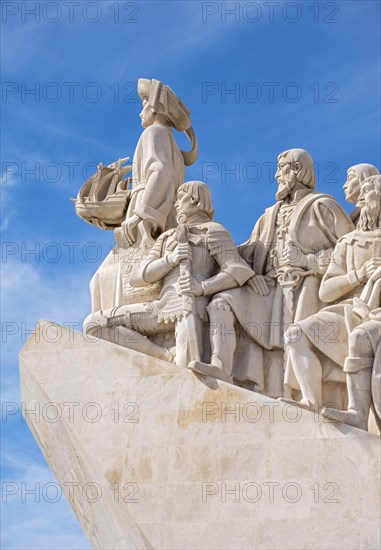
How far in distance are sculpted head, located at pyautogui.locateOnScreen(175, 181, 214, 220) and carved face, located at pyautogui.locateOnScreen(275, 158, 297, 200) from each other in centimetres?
70

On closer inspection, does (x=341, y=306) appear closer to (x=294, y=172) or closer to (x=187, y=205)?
(x=294, y=172)

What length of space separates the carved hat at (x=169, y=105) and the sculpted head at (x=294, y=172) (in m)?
1.64

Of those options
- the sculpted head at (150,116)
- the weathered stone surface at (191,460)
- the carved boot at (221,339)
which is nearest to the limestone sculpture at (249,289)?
the carved boot at (221,339)

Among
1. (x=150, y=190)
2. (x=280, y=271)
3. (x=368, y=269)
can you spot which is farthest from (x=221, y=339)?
(x=150, y=190)

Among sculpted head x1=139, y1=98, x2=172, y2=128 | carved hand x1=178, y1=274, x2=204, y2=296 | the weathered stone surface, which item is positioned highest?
sculpted head x1=139, y1=98, x2=172, y2=128

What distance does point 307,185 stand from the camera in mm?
13703

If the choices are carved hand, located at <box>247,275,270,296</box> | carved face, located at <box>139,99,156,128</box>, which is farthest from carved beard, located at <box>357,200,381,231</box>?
carved face, located at <box>139,99,156,128</box>

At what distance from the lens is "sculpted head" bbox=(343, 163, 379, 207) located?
13.3 meters

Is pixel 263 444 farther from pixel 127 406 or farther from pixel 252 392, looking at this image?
pixel 127 406

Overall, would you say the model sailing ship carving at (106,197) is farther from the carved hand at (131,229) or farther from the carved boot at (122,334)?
the carved boot at (122,334)

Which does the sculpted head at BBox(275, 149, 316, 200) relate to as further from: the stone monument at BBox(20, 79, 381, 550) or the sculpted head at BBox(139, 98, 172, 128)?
the sculpted head at BBox(139, 98, 172, 128)

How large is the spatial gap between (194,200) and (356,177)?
158 cm

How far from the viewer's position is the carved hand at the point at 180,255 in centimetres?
1318

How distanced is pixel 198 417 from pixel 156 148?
136 inches
